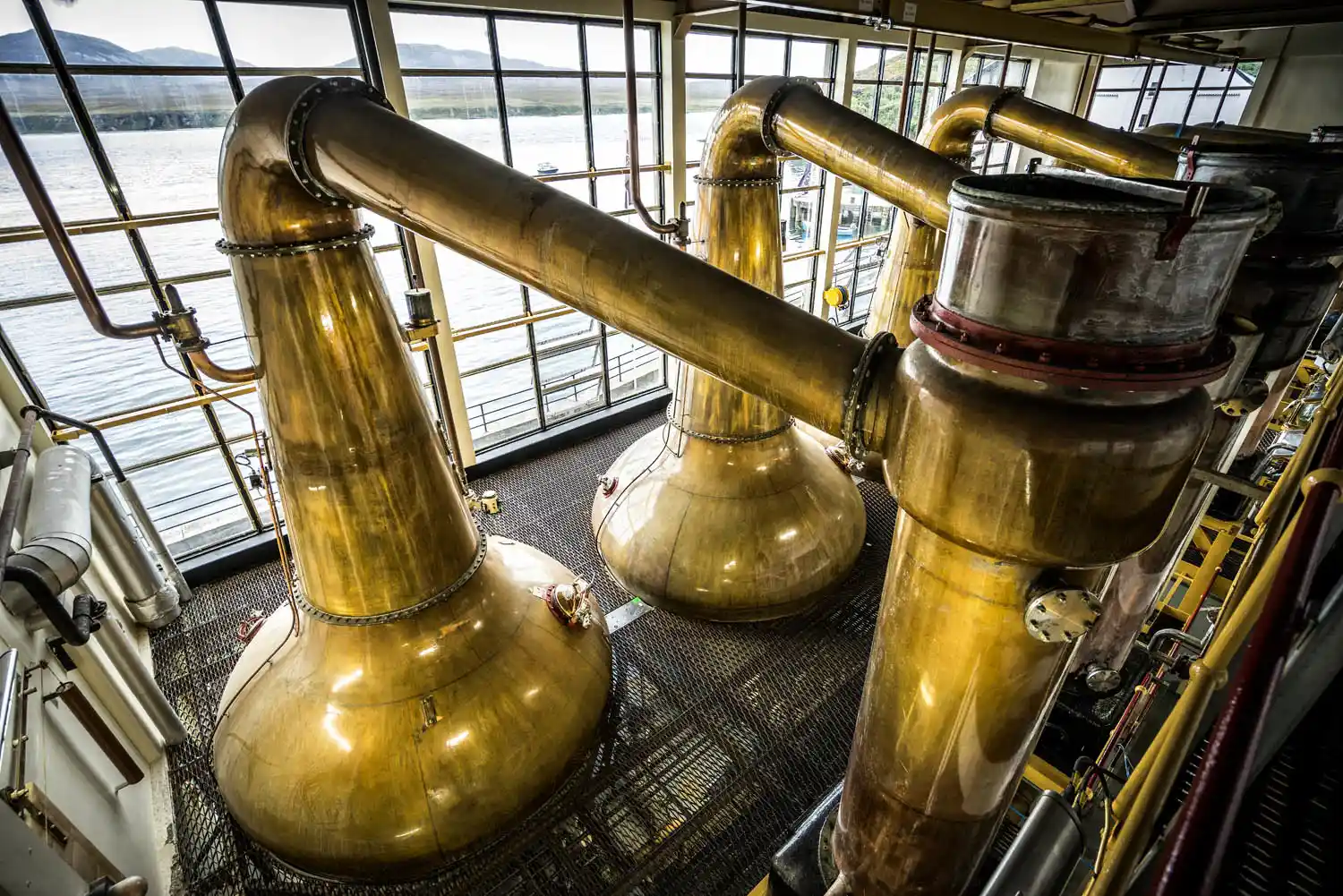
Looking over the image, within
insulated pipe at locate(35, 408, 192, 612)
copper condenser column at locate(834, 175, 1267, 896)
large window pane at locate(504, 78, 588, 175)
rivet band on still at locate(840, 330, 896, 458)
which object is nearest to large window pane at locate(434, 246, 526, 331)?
large window pane at locate(504, 78, 588, 175)

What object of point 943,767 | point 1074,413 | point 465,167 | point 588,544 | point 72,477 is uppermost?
point 465,167

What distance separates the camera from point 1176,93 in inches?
599

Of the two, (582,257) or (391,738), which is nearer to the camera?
(582,257)

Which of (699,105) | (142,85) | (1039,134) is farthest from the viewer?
(699,105)

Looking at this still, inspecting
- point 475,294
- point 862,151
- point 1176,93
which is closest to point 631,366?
point 475,294

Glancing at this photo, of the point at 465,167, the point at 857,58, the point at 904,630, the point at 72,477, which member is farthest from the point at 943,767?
the point at 857,58

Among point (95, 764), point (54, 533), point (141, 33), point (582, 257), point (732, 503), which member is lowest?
point (95, 764)

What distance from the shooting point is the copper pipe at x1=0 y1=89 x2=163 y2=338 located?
2.19m

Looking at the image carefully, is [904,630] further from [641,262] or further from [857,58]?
[857,58]

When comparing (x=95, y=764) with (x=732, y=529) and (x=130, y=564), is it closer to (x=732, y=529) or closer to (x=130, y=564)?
(x=130, y=564)

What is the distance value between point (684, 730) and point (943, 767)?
2652mm

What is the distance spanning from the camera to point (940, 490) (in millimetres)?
1341

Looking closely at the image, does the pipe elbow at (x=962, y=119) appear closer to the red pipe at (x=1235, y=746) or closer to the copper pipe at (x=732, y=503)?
the copper pipe at (x=732, y=503)

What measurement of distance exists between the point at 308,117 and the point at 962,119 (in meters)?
4.91
